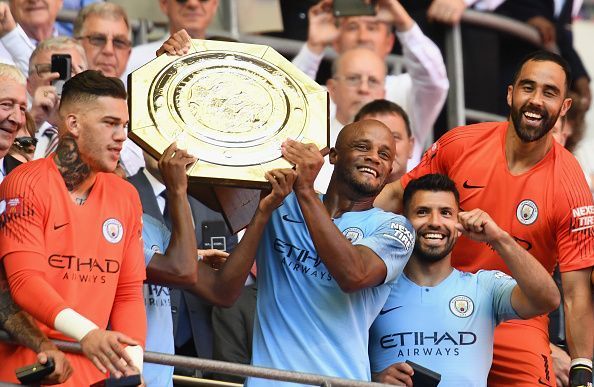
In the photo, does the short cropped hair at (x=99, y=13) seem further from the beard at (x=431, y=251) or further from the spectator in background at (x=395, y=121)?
the beard at (x=431, y=251)

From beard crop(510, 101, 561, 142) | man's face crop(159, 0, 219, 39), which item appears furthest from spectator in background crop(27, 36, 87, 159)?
beard crop(510, 101, 561, 142)

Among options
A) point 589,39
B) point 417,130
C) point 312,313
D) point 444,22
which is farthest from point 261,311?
point 589,39

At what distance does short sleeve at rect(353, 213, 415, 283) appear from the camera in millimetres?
6648

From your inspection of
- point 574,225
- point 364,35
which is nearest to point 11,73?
point 574,225

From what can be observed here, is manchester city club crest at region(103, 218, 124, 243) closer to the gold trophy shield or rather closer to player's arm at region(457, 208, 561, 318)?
the gold trophy shield

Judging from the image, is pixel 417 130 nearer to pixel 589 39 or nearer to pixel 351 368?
pixel 351 368

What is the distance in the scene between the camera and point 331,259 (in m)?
6.45

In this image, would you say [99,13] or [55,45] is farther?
[99,13]

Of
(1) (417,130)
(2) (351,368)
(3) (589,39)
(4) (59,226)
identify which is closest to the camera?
(4) (59,226)

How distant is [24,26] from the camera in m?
9.08

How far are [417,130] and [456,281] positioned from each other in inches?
A: 111

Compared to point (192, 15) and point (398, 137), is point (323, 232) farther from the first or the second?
point (192, 15)

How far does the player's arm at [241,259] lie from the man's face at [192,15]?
9.06ft

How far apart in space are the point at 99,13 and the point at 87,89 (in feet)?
8.64
